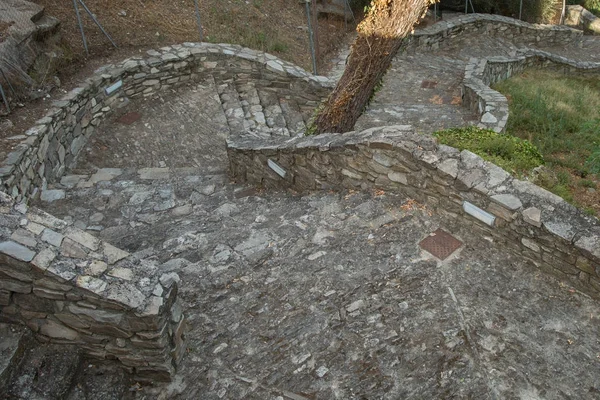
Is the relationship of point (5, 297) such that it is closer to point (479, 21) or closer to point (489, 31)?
point (479, 21)

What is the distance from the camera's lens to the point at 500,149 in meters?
5.36

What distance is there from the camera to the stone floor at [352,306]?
12.2ft

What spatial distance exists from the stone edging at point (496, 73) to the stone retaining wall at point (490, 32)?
148cm

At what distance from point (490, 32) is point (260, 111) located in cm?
826

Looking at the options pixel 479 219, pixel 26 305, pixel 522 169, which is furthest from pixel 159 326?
pixel 522 169

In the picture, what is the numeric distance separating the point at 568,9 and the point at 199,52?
14039 millimetres

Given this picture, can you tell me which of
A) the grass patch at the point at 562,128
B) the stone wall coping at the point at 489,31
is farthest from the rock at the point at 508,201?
the stone wall coping at the point at 489,31

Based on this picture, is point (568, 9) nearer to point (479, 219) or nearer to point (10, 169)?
point (479, 219)

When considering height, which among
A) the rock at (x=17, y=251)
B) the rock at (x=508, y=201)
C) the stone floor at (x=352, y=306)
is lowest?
the stone floor at (x=352, y=306)

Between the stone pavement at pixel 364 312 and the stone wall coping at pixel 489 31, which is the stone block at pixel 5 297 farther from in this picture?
the stone wall coping at pixel 489 31

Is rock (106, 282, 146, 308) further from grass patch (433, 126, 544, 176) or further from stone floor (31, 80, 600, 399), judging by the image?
grass patch (433, 126, 544, 176)

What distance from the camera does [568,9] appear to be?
18.0 metres

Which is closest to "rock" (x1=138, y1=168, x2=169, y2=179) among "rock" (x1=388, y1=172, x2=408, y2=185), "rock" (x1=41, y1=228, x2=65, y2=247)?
"rock" (x1=388, y1=172, x2=408, y2=185)

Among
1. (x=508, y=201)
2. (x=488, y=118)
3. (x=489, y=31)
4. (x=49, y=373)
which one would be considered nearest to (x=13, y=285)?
(x=49, y=373)
